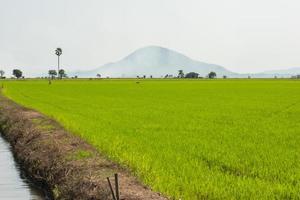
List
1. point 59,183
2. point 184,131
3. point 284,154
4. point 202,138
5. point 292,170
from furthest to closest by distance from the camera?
point 184,131 → point 202,138 → point 284,154 → point 59,183 → point 292,170

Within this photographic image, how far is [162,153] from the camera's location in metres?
11.6

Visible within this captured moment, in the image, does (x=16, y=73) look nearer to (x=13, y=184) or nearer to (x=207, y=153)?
→ (x=13, y=184)

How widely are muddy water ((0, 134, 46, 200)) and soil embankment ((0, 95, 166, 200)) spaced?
A: 0.22m

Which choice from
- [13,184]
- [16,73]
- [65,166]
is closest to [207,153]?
[65,166]

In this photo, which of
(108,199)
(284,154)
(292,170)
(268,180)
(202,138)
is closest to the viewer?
(108,199)

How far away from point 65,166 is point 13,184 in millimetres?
1419

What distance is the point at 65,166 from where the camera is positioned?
423 inches

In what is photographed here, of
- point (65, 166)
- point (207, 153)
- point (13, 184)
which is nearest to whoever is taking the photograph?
point (65, 166)

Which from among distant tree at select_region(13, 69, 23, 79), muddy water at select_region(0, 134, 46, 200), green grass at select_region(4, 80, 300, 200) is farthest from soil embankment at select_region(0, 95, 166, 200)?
distant tree at select_region(13, 69, 23, 79)

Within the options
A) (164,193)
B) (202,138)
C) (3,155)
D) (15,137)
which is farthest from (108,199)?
(15,137)

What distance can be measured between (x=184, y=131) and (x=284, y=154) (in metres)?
5.37

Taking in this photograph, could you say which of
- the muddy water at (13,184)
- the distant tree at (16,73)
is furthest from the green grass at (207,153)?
the distant tree at (16,73)

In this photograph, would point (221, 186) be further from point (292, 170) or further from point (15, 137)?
point (15, 137)

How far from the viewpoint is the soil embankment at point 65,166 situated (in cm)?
837
